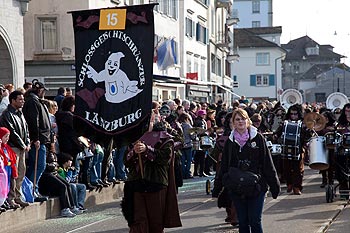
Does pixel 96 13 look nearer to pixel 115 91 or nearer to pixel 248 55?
pixel 115 91

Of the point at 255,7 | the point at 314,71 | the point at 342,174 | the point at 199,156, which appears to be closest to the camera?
the point at 342,174

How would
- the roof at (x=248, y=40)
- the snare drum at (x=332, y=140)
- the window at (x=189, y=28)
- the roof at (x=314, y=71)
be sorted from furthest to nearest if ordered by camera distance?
the roof at (x=314, y=71) → the roof at (x=248, y=40) → the window at (x=189, y=28) → the snare drum at (x=332, y=140)

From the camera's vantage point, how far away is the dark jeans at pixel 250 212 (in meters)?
8.42

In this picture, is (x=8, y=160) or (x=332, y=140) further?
(x=332, y=140)

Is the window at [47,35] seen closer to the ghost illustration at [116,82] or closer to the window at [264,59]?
the ghost illustration at [116,82]

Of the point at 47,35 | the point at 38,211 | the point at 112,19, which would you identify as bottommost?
the point at 38,211

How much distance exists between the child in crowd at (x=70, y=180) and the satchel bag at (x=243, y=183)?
487cm

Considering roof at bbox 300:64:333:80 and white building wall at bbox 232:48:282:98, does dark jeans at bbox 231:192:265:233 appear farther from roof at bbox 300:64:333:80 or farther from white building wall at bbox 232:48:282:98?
roof at bbox 300:64:333:80

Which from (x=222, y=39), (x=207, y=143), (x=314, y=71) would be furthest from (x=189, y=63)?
(x=314, y=71)

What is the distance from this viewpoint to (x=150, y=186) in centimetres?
869

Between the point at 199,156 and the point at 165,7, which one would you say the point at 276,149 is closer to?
the point at 199,156

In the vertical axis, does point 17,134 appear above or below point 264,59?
below

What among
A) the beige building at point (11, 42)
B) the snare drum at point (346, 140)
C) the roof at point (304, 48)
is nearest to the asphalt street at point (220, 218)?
the snare drum at point (346, 140)

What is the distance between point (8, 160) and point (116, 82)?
3.20 metres
